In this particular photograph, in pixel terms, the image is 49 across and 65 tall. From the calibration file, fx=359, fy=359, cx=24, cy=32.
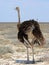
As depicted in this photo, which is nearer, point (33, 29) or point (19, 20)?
point (33, 29)

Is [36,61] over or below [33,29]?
below

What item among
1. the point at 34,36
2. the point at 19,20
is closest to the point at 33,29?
the point at 34,36

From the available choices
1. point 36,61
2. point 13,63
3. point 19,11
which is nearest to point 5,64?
point 13,63

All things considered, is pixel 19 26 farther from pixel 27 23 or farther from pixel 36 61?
pixel 36 61

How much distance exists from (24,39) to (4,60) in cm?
183

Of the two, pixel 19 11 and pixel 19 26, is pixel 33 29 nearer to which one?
pixel 19 26

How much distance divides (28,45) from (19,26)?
912mm

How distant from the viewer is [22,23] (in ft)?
50.5

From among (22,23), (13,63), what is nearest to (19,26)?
(22,23)

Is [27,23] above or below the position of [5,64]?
above

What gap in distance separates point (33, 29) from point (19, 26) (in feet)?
2.80

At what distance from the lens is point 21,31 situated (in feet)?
49.6

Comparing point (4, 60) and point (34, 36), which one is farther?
point (4, 60)

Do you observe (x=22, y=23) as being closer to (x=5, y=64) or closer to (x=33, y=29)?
(x=33, y=29)
